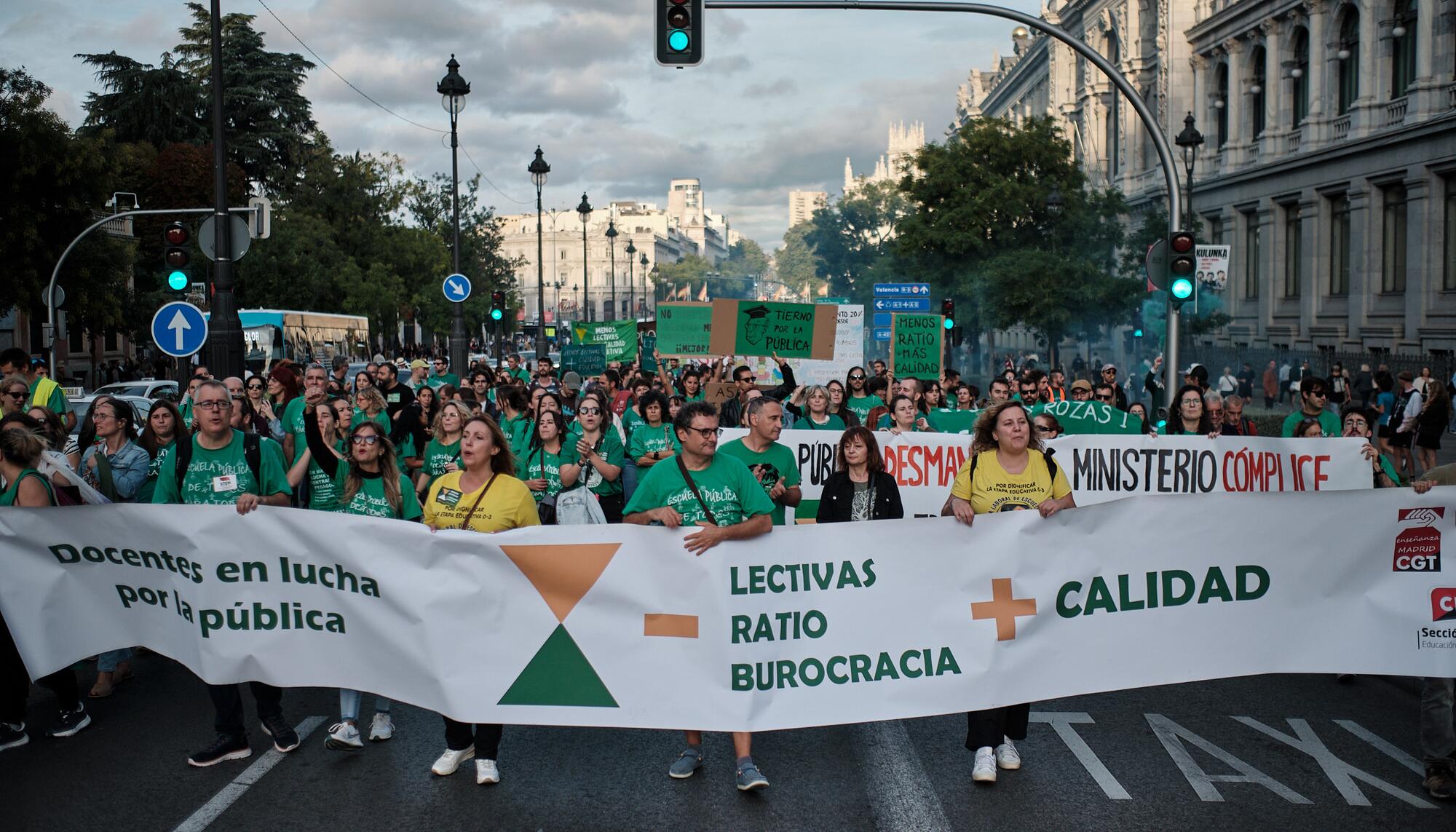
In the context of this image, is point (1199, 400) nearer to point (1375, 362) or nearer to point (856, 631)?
point (856, 631)

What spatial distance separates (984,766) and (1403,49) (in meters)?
33.3

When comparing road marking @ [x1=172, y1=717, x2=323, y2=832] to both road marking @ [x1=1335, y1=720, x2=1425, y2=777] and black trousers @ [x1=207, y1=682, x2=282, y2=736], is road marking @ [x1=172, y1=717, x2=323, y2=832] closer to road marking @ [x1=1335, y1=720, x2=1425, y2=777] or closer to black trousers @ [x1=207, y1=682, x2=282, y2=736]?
black trousers @ [x1=207, y1=682, x2=282, y2=736]

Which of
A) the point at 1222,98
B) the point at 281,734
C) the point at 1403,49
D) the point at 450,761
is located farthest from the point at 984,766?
the point at 1222,98

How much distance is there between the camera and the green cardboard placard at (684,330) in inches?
902

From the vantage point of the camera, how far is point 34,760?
663cm

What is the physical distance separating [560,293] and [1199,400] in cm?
17677

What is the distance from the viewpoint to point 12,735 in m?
6.88

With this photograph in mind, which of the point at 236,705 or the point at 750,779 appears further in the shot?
the point at 236,705

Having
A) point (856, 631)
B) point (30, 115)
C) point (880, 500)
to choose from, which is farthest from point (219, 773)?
point (30, 115)

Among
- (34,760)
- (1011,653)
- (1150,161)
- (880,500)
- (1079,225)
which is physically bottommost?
(34,760)

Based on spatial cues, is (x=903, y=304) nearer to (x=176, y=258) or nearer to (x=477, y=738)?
(x=176, y=258)

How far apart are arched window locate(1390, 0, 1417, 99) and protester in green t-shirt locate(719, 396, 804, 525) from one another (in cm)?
3054

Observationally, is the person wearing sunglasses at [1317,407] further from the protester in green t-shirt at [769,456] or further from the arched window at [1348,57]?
the arched window at [1348,57]

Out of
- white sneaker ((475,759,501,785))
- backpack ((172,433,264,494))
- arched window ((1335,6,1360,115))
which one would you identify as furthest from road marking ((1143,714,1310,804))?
arched window ((1335,6,1360,115))
